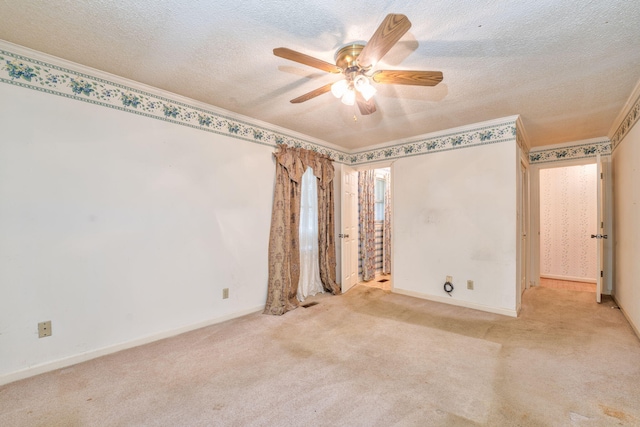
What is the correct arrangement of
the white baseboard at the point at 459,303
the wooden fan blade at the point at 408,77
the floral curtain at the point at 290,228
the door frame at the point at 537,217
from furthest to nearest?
the door frame at the point at 537,217, the floral curtain at the point at 290,228, the white baseboard at the point at 459,303, the wooden fan blade at the point at 408,77

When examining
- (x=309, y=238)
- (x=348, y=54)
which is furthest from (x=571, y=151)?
(x=348, y=54)

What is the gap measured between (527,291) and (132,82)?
18.8ft

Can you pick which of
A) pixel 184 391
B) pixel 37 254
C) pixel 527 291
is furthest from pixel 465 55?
pixel 527 291

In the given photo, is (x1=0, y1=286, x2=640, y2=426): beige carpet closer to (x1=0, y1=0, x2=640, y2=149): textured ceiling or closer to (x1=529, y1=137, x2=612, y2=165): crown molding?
(x1=0, y1=0, x2=640, y2=149): textured ceiling

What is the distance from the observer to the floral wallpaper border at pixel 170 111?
2.05m

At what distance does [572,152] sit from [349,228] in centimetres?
361

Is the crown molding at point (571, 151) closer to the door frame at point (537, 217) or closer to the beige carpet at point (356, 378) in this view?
the door frame at point (537, 217)

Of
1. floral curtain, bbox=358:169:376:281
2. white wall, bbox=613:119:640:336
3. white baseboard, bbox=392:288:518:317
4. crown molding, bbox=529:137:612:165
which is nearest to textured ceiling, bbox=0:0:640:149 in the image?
white wall, bbox=613:119:640:336

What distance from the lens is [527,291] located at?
4.32 m

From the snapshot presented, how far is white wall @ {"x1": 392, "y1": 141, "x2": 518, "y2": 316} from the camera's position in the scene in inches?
130

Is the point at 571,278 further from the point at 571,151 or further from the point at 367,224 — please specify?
the point at 367,224

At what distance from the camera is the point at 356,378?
2.02 meters

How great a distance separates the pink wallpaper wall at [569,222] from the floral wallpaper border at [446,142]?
2.97 metres

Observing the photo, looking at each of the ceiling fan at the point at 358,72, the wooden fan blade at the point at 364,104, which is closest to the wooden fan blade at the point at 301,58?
the ceiling fan at the point at 358,72
